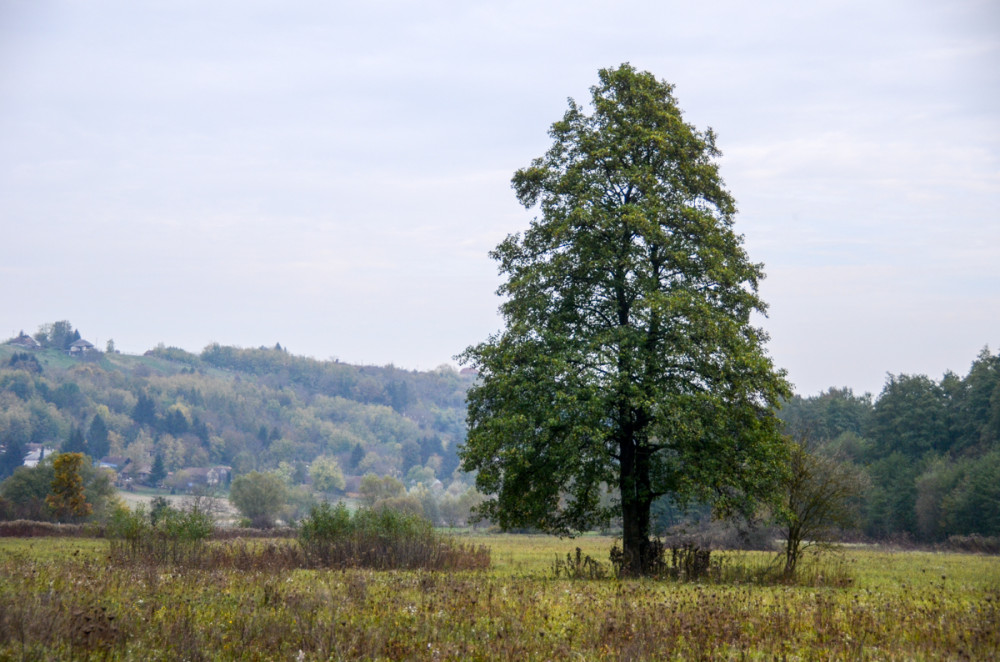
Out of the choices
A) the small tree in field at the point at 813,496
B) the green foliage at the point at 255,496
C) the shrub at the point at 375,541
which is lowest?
the green foliage at the point at 255,496

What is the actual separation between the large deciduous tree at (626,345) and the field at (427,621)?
6.34m

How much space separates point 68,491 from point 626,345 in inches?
2731

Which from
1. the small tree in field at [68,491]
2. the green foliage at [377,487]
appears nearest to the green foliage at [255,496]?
the green foliage at [377,487]

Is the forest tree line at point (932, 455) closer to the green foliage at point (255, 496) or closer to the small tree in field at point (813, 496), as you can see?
the small tree in field at point (813, 496)

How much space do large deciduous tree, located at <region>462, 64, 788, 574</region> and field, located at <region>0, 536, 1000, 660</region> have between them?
20.8 feet

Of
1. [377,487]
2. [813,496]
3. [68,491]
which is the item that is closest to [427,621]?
[813,496]

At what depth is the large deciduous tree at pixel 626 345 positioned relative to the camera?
22.9 meters

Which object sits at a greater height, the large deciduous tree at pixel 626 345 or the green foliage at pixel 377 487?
the large deciduous tree at pixel 626 345

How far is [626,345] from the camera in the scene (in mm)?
24141

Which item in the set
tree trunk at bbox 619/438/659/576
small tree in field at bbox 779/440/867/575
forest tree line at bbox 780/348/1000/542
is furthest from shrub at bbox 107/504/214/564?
forest tree line at bbox 780/348/1000/542

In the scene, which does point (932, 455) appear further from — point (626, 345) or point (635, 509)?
point (626, 345)

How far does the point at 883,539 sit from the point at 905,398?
63.3 feet

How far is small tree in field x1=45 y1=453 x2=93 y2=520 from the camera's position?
7275 cm

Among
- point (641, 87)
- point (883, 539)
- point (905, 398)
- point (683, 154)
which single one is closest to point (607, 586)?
point (683, 154)
